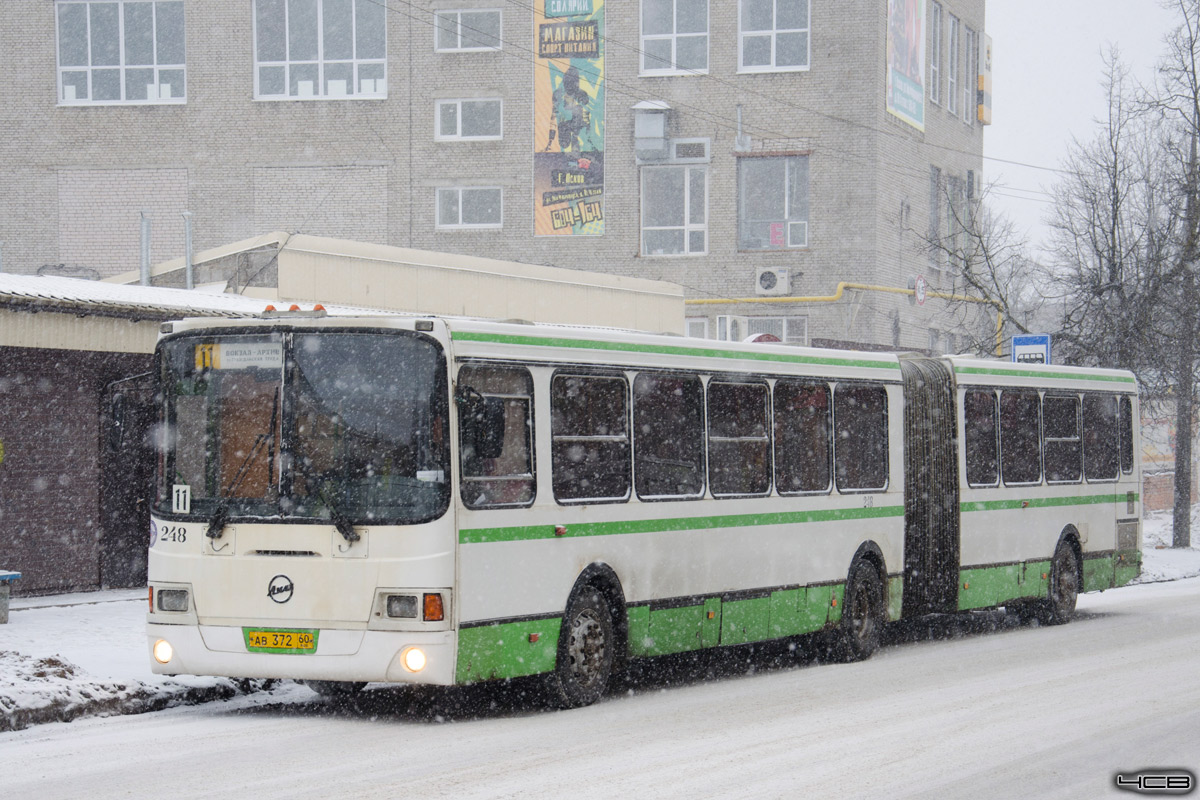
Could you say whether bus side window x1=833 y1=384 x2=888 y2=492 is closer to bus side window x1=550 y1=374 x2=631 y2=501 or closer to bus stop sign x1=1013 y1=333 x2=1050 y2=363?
bus side window x1=550 y1=374 x2=631 y2=501

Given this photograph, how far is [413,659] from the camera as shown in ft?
34.4

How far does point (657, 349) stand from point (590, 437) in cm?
118

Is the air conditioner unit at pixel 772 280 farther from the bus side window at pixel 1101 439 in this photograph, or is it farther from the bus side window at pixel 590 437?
the bus side window at pixel 590 437

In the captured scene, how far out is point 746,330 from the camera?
41.7 meters

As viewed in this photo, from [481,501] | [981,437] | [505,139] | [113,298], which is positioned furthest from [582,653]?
[505,139]

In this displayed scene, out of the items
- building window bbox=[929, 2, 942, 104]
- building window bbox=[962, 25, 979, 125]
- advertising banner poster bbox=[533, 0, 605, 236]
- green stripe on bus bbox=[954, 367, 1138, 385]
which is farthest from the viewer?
building window bbox=[962, 25, 979, 125]

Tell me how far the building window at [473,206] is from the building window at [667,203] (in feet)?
12.2

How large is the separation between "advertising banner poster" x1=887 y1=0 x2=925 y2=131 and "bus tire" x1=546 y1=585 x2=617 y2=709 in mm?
32667

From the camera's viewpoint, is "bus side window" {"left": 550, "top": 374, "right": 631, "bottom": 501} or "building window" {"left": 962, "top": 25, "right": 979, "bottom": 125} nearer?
"bus side window" {"left": 550, "top": 374, "right": 631, "bottom": 501}

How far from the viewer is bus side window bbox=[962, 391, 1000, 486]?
1784 cm

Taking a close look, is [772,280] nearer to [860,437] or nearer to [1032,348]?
[1032,348]

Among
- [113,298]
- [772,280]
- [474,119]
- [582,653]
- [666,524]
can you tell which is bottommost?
[582,653]

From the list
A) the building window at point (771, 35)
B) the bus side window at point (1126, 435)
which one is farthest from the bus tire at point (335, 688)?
the building window at point (771, 35)

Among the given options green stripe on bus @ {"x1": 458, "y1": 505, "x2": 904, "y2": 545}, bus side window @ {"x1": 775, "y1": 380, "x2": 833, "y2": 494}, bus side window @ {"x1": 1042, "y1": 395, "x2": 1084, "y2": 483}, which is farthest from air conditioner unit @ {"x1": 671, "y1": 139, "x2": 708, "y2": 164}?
bus side window @ {"x1": 775, "y1": 380, "x2": 833, "y2": 494}
